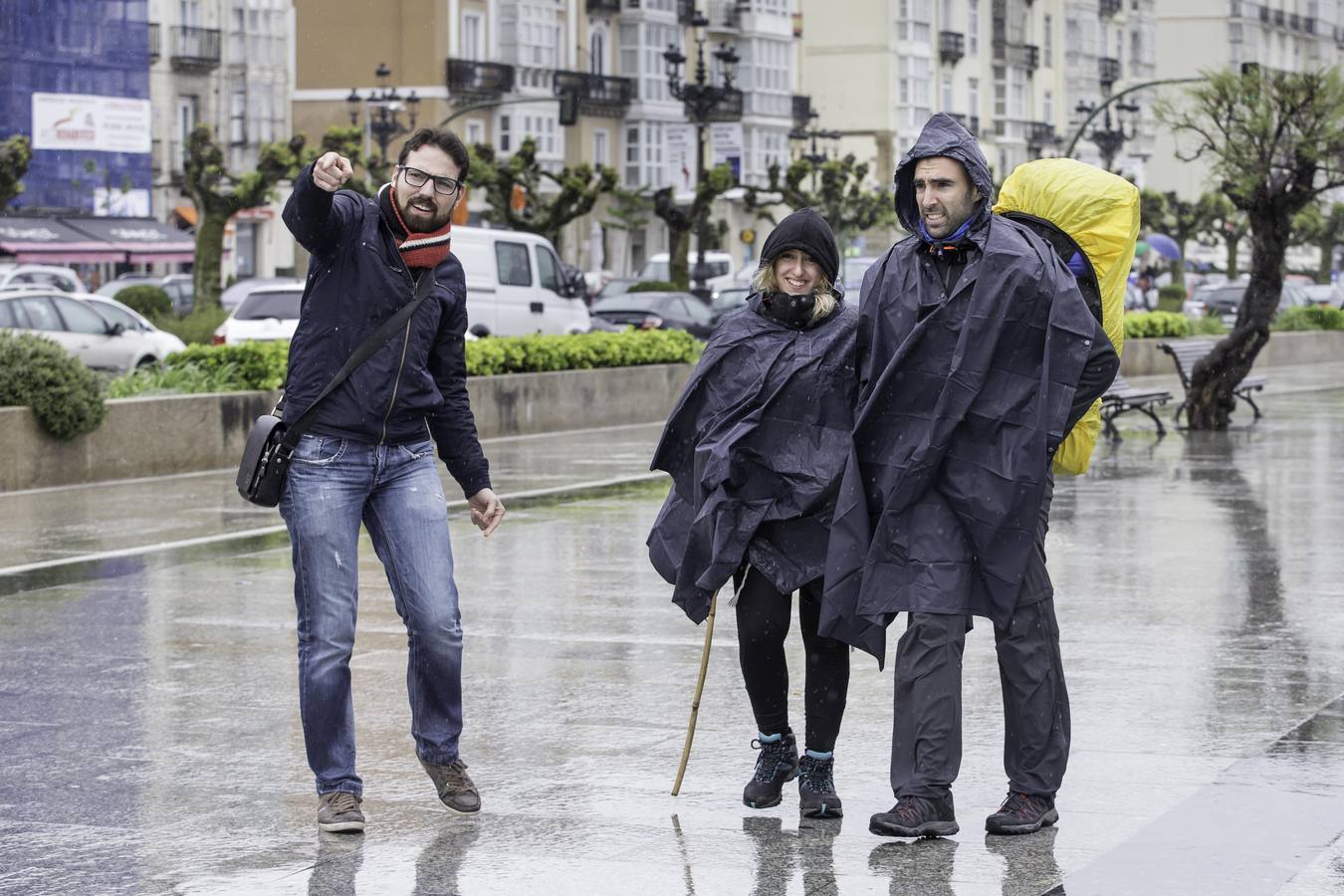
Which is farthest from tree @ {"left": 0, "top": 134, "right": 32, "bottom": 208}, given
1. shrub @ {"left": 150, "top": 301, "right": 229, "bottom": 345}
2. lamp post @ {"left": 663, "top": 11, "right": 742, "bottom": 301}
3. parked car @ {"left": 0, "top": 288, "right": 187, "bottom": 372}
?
lamp post @ {"left": 663, "top": 11, "right": 742, "bottom": 301}

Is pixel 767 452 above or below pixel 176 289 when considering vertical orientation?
below

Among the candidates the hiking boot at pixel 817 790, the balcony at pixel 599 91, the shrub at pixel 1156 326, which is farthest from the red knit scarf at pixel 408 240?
the balcony at pixel 599 91

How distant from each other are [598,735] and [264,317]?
17.4m

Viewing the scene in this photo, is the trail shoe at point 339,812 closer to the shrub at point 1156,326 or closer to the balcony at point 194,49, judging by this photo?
the shrub at point 1156,326

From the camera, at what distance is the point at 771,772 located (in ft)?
19.6

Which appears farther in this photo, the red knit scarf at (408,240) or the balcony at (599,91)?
the balcony at (599,91)

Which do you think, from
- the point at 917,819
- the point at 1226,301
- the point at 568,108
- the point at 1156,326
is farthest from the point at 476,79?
the point at 917,819

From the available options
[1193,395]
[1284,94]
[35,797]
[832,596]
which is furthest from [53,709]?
[1284,94]

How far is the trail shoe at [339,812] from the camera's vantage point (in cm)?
565

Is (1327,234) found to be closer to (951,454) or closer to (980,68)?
(980,68)

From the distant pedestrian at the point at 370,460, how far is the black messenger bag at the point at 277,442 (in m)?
0.03

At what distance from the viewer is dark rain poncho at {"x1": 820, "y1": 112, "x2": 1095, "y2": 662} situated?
18.1ft

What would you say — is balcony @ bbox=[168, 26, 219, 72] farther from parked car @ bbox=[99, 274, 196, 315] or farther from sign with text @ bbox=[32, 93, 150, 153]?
parked car @ bbox=[99, 274, 196, 315]

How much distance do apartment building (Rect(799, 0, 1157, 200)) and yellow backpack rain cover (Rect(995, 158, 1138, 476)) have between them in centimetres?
6542
